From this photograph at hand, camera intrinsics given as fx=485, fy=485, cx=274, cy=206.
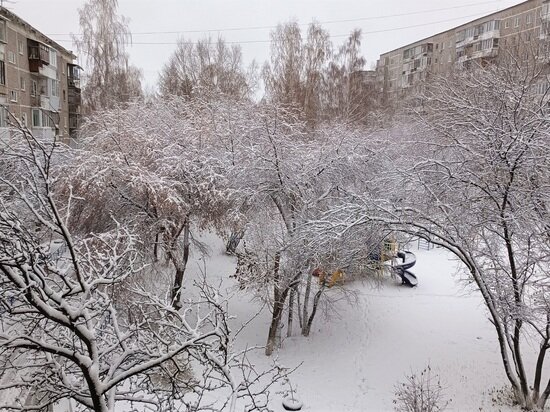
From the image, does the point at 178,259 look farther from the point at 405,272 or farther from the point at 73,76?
the point at 73,76

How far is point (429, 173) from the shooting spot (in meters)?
10.2

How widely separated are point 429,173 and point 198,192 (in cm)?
603

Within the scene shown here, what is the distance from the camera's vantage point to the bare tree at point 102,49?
2823 cm

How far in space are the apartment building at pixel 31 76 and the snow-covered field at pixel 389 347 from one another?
16080mm

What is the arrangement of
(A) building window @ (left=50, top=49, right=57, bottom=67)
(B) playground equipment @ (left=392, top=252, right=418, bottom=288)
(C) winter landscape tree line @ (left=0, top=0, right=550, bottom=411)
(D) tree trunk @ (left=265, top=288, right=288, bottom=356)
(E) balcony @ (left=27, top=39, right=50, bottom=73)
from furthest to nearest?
(A) building window @ (left=50, top=49, right=57, bottom=67) < (E) balcony @ (left=27, top=39, right=50, bottom=73) < (B) playground equipment @ (left=392, top=252, right=418, bottom=288) < (D) tree trunk @ (left=265, top=288, right=288, bottom=356) < (C) winter landscape tree line @ (left=0, top=0, right=550, bottom=411)

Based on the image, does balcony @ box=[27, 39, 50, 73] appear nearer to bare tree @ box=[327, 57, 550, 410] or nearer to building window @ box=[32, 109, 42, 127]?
building window @ box=[32, 109, 42, 127]

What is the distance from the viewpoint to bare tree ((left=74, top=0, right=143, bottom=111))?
28.2m

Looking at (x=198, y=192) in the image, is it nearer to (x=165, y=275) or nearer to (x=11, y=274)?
(x=165, y=275)

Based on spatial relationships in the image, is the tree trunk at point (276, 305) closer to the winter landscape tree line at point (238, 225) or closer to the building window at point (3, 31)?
the winter landscape tree line at point (238, 225)

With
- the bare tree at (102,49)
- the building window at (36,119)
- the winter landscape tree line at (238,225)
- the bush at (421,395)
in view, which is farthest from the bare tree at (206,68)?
the bush at (421,395)

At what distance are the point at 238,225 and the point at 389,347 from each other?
16.2ft

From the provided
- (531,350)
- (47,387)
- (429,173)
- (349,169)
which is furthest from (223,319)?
(531,350)

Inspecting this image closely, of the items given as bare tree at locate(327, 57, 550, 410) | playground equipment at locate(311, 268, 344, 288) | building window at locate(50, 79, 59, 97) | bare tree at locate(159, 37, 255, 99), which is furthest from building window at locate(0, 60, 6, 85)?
bare tree at locate(327, 57, 550, 410)

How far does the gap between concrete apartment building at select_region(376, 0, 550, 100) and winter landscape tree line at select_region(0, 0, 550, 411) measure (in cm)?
1602
